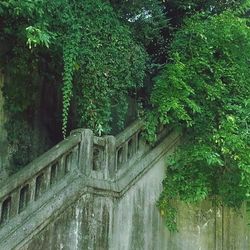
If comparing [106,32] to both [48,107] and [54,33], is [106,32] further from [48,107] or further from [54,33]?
[48,107]

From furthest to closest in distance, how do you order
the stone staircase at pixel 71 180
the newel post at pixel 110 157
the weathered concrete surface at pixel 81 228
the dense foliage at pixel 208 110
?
the dense foliage at pixel 208 110
the newel post at pixel 110 157
the weathered concrete surface at pixel 81 228
the stone staircase at pixel 71 180

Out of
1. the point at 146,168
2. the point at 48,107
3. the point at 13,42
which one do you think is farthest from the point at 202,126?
the point at 13,42

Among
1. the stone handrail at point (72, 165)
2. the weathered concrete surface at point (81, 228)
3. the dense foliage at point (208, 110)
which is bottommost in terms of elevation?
the weathered concrete surface at point (81, 228)

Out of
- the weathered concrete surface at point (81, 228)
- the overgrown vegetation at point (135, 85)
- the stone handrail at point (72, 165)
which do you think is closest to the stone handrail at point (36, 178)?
the stone handrail at point (72, 165)

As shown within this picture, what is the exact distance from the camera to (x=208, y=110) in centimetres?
715

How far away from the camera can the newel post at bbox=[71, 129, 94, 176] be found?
611 cm

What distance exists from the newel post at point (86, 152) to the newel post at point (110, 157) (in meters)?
0.28

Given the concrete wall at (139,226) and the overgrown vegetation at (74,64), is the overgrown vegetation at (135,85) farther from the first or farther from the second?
the concrete wall at (139,226)

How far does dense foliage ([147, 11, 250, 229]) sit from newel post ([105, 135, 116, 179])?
2.43 feet

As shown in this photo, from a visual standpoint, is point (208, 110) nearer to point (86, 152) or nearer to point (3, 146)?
point (86, 152)

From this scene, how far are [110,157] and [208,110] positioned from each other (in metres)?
1.68

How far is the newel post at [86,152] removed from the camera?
20.0 ft

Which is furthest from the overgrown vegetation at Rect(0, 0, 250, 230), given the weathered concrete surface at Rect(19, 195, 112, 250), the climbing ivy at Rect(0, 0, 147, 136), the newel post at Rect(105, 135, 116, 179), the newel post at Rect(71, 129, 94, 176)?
the weathered concrete surface at Rect(19, 195, 112, 250)

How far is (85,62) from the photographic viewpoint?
6.51m
